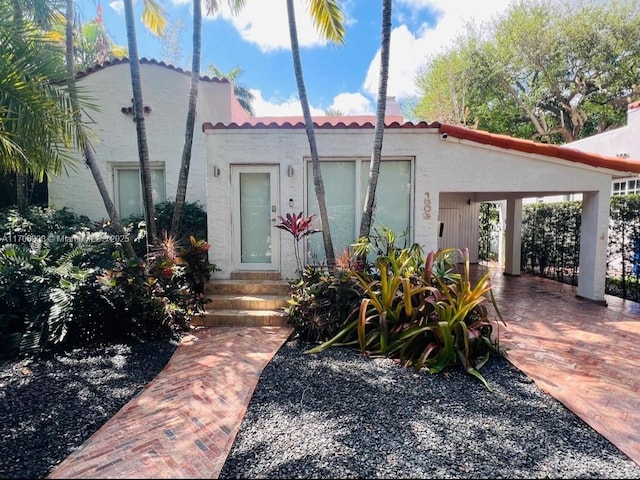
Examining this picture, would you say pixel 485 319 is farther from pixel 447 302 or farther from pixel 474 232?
pixel 474 232

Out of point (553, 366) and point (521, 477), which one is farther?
point (553, 366)

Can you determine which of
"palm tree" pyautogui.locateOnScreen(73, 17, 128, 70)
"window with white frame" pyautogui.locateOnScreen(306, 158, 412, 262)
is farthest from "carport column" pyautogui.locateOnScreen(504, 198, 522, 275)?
"palm tree" pyautogui.locateOnScreen(73, 17, 128, 70)

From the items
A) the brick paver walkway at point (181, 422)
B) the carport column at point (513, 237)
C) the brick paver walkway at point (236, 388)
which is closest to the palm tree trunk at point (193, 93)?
the brick paver walkway at point (236, 388)

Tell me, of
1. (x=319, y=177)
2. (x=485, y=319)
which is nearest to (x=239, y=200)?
(x=319, y=177)

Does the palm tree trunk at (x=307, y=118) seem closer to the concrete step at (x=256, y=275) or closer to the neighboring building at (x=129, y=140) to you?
the concrete step at (x=256, y=275)

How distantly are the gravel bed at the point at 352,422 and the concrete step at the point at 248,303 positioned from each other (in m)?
2.29

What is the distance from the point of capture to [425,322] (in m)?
5.58

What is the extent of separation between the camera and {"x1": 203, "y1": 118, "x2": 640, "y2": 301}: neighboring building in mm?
8359

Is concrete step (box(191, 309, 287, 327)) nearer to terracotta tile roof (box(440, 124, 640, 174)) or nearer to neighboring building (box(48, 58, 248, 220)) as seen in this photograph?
neighboring building (box(48, 58, 248, 220))

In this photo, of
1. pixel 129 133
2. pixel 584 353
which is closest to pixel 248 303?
pixel 584 353

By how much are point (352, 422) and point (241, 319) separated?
Result: 4.08 meters

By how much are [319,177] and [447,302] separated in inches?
150

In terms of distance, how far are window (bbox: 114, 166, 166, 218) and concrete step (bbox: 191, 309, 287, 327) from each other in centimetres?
558

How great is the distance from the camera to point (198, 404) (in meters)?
4.18
